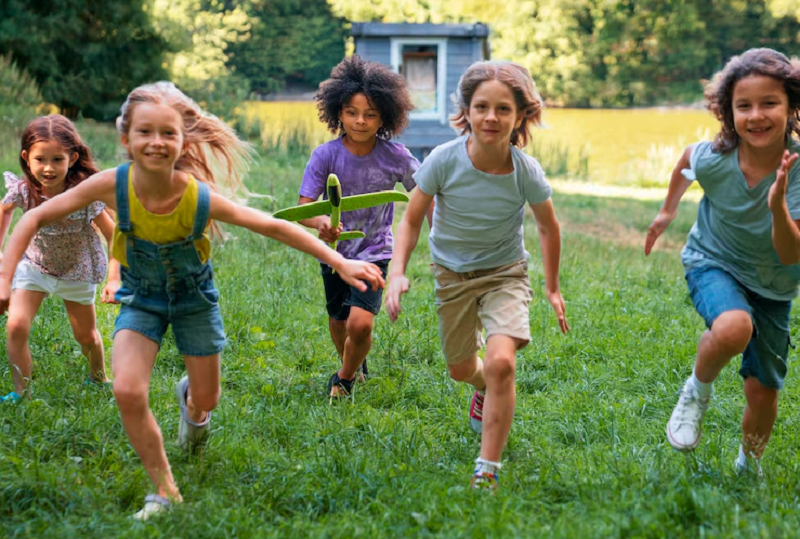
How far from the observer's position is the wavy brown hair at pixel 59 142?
460 cm

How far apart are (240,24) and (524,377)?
3360 cm

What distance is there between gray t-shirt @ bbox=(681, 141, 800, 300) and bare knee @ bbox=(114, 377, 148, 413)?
7.87 feet

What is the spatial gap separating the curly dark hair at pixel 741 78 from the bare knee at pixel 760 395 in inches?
40.1

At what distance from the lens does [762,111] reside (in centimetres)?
366

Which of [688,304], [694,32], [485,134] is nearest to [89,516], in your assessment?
[485,134]

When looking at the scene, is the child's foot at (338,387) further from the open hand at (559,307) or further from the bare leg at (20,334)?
the bare leg at (20,334)

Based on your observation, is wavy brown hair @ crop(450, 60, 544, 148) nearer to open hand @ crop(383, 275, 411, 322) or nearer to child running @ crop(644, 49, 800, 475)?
child running @ crop(644, 49, 800, 475)

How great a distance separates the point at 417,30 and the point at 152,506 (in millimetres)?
15265

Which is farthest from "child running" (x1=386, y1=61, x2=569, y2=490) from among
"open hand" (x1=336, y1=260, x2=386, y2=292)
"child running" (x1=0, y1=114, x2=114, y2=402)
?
"child running" (x1=0, y1=114, x2=114, y2=402)

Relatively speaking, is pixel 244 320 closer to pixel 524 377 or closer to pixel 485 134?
pixel 524 377

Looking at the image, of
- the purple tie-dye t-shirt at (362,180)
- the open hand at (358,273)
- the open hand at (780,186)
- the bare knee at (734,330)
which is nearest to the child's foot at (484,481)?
the open hand at (358,273)

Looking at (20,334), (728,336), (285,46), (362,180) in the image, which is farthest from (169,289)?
(285,46)

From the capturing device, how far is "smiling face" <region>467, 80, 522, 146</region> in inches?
154

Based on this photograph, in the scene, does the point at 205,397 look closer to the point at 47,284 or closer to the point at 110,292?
the point at 110,292
